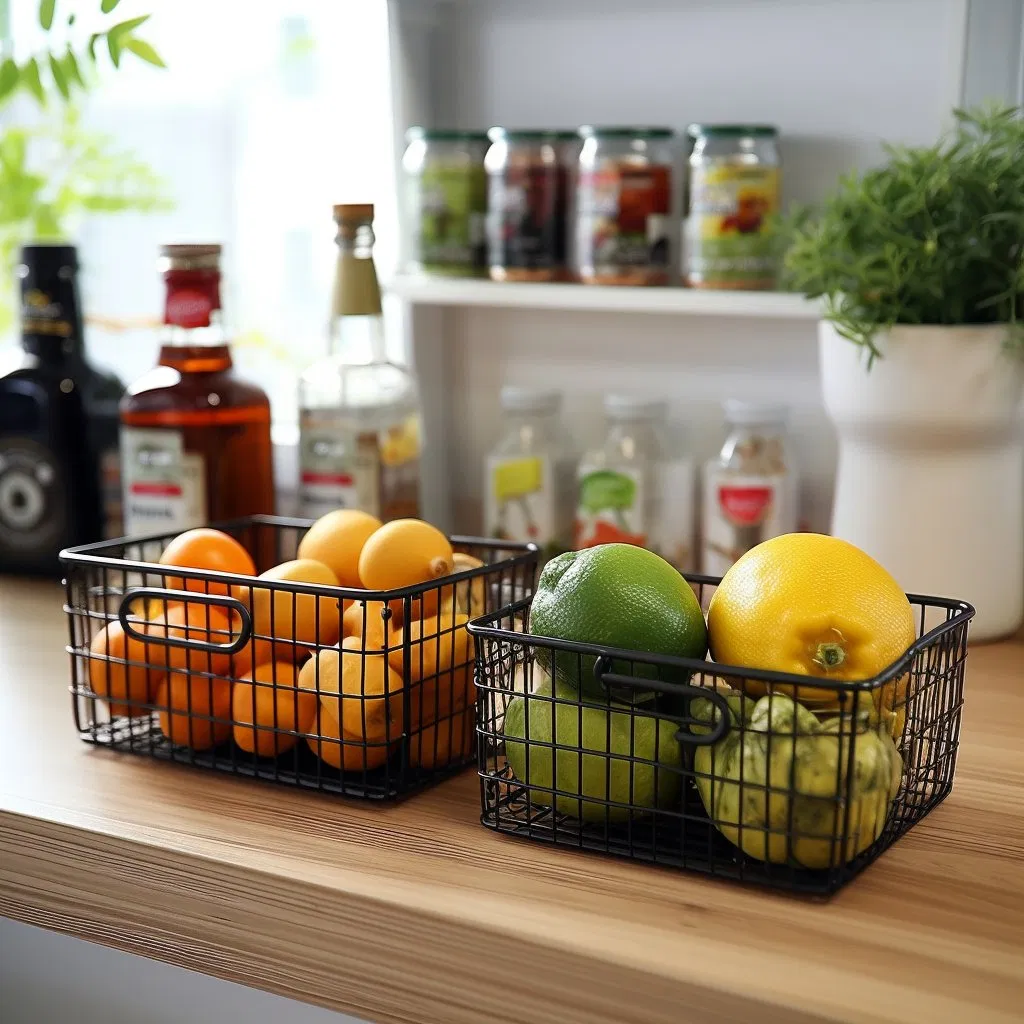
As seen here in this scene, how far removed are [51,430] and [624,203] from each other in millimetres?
628

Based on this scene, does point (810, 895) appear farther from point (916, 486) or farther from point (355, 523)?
point (916, 486)

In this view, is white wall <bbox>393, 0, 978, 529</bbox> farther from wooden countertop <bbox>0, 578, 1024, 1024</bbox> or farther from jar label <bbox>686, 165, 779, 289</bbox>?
wooden countertop <bbox>0, 578, 1024, 1024</bbox>

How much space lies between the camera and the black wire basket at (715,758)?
65 cm

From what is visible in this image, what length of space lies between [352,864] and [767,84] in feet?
2.82

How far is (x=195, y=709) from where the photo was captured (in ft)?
2.82

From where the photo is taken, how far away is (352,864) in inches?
27.9

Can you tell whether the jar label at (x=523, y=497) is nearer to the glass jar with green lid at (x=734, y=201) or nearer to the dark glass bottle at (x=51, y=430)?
the glass jar with green lid at (x=734, y=201)

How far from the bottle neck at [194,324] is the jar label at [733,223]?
446 mm

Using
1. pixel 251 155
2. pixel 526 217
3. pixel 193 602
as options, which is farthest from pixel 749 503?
pixel 251 155

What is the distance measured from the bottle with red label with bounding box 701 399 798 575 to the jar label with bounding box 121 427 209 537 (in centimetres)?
47

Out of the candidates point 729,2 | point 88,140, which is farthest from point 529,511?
point 88,140

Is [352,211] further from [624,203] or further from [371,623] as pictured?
[371,623]

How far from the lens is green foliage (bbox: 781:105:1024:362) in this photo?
1.03m

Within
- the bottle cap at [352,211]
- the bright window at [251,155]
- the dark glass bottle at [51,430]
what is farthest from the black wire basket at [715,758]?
the bright window at [251,155]
